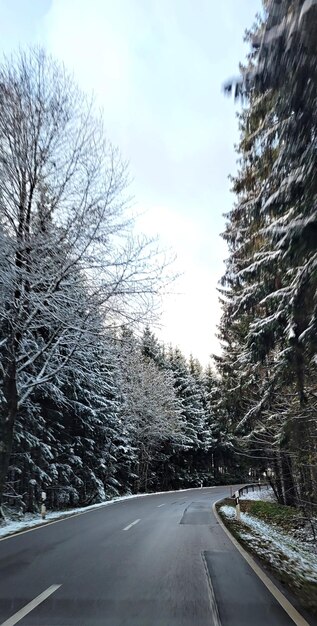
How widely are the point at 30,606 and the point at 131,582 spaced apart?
169 centimetres

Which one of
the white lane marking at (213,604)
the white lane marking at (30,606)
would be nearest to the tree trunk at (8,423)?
the white lane marking at (30,606)

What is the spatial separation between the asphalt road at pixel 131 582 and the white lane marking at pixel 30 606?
13mm

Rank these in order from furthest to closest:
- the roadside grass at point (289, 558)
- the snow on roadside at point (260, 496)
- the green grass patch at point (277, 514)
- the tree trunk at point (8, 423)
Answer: the snow on roadside at point (260, 496) → the green grass patch at point (277, 514) → the tree trunk at point (8, 423) → the roadside grass at point (289, 558)

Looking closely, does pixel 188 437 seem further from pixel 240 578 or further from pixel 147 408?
pixel 240 578

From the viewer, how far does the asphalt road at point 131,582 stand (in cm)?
535

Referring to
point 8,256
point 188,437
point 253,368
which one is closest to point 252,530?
point 253,368

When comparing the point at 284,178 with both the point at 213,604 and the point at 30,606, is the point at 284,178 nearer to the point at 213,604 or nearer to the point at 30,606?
the point at 213,604

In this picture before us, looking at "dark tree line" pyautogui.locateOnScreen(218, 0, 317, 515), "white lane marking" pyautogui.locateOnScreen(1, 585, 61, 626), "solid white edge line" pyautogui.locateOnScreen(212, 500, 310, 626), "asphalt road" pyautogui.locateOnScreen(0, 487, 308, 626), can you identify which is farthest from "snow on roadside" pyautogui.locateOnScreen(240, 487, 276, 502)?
"white lane marking" pyautogui.locateOnScreen(1, 585, 61, 626)

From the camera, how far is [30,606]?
5.80m

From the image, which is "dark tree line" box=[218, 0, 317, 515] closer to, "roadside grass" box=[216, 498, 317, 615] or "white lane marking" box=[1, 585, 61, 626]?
"roadside grass" box=[216, 498, 317, 615]

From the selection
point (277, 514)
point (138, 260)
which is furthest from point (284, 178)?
point (277, 514)

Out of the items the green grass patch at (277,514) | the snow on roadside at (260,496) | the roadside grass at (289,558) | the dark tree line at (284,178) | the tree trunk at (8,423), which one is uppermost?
the dark tree line at (284,178)

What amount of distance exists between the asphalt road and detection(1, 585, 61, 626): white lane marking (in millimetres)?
13

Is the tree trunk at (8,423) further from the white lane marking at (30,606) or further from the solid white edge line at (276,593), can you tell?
the solid white edge line at (276,593)
